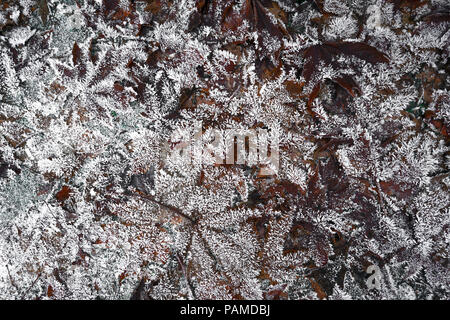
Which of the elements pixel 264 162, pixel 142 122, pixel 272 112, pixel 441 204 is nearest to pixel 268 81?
pixel 272 112

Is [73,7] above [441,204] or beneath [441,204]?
above

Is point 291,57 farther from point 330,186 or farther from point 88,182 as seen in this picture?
point 88,182

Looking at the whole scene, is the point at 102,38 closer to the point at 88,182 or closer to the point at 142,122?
the point at 142,122
